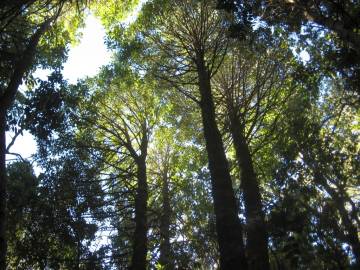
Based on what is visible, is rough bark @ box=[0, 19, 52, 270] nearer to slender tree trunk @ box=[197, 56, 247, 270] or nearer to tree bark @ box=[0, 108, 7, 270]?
tree bark @ box=[0, 108, 7, 270]

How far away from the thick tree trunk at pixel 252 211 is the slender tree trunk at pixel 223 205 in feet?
6.00

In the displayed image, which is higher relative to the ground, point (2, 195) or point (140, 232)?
point (140, 232)

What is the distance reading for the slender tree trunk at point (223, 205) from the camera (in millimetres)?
6402

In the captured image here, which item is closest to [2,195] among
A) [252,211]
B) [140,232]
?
[140,232]

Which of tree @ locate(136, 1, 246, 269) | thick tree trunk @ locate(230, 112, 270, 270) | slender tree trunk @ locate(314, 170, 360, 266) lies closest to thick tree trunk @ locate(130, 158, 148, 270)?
thick tree trunk @ locate(230, 112, 270, 270)

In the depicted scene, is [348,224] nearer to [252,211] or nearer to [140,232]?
[252,211]

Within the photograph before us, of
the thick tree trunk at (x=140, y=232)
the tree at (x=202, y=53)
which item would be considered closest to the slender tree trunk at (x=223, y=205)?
the tree at (x=202, y=53)

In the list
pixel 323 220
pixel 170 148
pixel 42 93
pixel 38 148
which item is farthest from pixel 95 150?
pixel 323 220

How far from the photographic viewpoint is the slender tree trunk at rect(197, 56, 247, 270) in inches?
252

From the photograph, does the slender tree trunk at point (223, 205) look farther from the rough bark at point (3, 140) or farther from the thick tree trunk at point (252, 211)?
the rough bark at point (3, 140)

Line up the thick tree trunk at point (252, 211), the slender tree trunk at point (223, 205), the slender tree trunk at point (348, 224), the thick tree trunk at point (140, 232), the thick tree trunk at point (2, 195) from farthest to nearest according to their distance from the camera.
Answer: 1. the thick tree trunk at point (140, 232)
2. the slender tree trunk at point (348, 224)
3. the thick tree trunk at point (252, 211)
4. the slender tree trunk at point (223, 205)
5. the thick tree trunk at point (2, 195)

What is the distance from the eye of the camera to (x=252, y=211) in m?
9.92

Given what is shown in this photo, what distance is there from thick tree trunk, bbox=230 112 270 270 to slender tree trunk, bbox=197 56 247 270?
1830mm

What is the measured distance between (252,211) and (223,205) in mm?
2932
